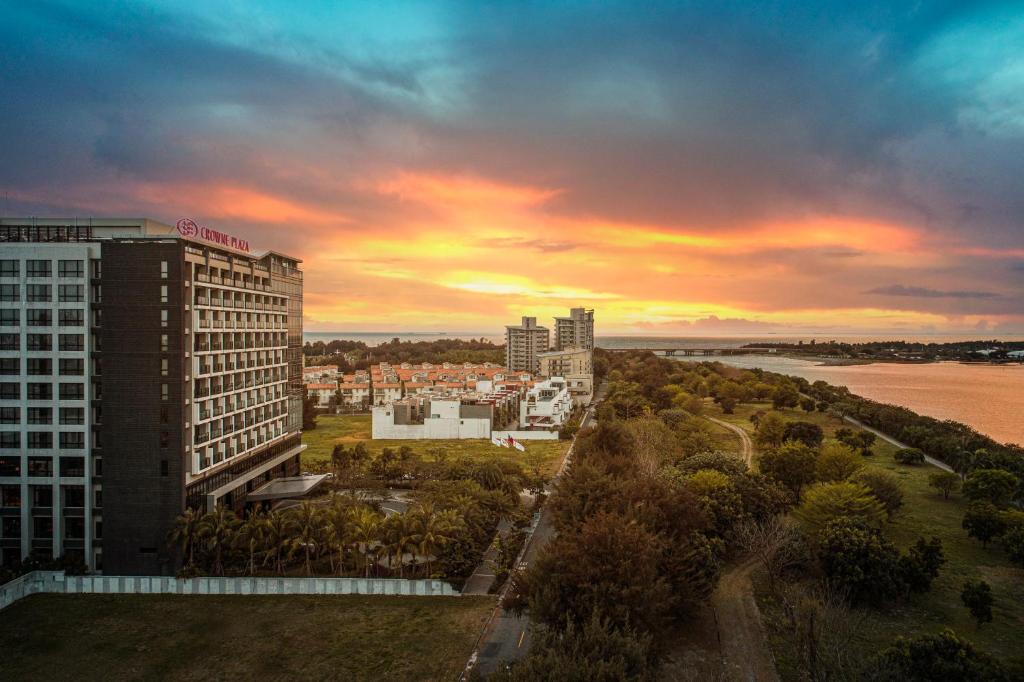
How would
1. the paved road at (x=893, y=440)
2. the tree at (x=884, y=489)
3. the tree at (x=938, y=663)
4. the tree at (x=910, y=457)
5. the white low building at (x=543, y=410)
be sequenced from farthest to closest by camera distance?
1. the white low building at (x=543, y=410)
2. the tree at (x=910, y=457)
3. the paved road at (x=893, y=440)
4. the tree at (x=884, y=489)
5. the tree at (x=938, y=663)

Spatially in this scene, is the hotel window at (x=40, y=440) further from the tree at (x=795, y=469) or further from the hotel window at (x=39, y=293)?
the tree at (x=795, y=469)

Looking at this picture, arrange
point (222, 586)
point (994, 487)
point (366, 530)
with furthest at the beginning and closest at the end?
point (994, 487) < point (366, 530) < point (222, 586)

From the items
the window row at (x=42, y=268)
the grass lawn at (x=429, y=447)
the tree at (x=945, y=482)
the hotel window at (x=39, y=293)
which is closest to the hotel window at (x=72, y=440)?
the hotel window at (x=39, y=293)

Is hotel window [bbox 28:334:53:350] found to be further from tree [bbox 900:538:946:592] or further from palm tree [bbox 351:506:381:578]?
tree [bbox 900:538:946:592]

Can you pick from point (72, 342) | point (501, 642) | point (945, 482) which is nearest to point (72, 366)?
point (72, 342)

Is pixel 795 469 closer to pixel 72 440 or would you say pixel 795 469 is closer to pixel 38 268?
pixel 72 440

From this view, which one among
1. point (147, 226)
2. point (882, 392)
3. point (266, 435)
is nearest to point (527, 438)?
point (266, 435)

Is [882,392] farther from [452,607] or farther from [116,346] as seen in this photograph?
[116,346]

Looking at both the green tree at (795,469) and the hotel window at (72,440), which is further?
the green tree at (795,469)
